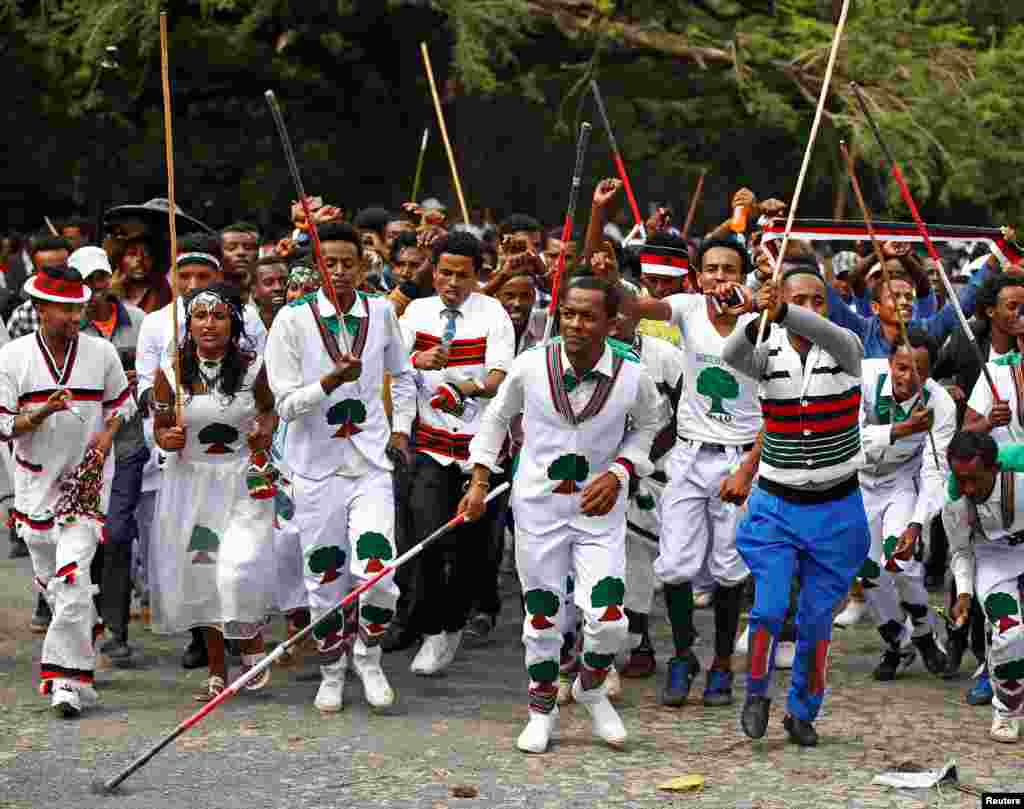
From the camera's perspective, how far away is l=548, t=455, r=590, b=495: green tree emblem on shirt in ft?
23.4

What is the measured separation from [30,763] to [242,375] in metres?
2.08

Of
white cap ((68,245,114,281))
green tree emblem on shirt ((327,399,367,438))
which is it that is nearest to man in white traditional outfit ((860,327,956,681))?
green tree emblem on shirt ((327,399,367,438))

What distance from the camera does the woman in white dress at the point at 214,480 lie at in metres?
7.96

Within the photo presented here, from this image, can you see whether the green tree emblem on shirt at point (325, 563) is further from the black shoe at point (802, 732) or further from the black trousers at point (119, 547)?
the black shoe at point (802, 732)

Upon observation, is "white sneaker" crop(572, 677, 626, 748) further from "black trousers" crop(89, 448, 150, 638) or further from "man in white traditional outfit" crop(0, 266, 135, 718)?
"black trousers" crop(89, 448, 150, 638)

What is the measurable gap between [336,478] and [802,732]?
2279 millimetres

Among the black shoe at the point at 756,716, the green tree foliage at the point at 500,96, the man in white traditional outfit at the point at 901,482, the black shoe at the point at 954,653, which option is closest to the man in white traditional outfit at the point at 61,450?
the black shoe at the point at 756,716

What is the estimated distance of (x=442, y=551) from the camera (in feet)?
29.5

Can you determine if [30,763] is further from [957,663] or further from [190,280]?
[957,663]

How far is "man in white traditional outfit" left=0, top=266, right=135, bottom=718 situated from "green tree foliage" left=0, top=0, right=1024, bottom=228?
41.1 ft

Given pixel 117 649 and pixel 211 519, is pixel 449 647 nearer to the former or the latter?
pixel 211 519

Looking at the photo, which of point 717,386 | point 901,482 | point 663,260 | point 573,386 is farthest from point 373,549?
point 901,482

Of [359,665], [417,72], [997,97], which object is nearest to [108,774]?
[359,665]

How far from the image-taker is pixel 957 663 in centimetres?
860
